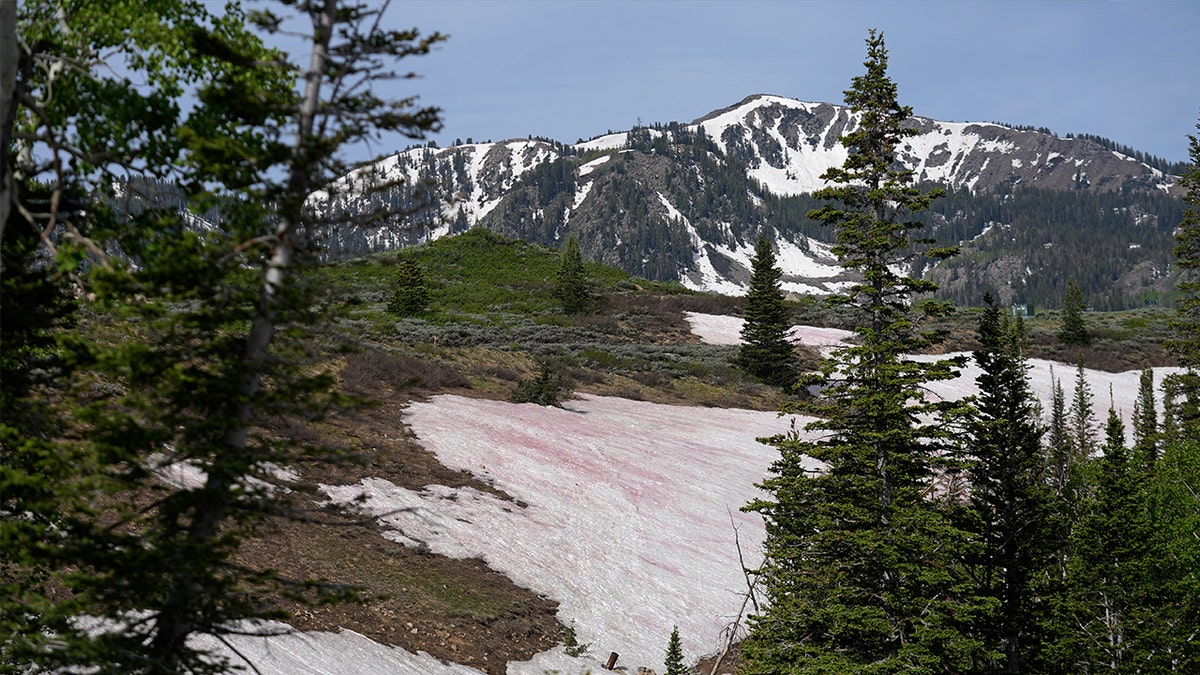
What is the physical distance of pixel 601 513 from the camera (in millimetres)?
25094

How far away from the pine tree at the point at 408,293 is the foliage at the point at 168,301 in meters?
51.6

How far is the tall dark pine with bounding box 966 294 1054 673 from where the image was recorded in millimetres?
17734

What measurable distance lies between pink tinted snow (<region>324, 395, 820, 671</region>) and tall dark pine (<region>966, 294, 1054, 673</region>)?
18.1 ft

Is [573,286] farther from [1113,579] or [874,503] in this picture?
[874,503]

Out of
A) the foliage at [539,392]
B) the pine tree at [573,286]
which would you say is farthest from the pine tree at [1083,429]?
the pine tree at [573,286]

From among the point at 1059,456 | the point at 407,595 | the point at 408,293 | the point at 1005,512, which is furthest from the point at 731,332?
the point at 407,595

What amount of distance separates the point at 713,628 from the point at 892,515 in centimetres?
682

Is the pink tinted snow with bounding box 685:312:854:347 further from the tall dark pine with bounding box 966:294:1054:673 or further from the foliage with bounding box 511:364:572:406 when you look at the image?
the tall dark pine with bounding box 966:294:1054:673

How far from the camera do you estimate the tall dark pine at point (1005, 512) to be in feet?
58.2

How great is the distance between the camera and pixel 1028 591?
58.9 ft

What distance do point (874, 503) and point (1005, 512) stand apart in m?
4.40

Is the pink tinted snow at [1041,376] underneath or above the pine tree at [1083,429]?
above

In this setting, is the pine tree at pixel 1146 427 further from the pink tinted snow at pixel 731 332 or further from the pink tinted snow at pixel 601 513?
the pink tinted snow at pixel 601 513

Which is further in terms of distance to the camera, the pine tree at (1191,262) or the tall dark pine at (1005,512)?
the pine tree at (1191,262)
